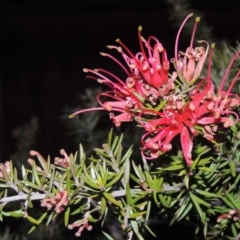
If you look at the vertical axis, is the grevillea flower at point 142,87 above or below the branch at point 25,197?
above

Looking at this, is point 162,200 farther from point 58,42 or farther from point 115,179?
point 58,42

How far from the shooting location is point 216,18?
1.63m

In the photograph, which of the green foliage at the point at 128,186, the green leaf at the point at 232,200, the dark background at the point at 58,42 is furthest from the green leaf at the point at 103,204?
the dark background at the point at 58,42

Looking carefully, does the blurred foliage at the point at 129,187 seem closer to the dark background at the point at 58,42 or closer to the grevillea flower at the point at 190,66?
the grevillea flower at the point at 190,66

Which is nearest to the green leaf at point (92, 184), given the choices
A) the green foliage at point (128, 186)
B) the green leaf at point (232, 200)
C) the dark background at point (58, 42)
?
Result: the green foliage at point (128, 186)

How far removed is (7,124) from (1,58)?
0.64 feet

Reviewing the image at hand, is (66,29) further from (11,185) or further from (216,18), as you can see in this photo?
(11,185)

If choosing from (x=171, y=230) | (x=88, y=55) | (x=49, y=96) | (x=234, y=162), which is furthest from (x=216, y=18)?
(x=234, y=162)

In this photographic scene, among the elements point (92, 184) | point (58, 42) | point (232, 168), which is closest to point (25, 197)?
point (92, 184)

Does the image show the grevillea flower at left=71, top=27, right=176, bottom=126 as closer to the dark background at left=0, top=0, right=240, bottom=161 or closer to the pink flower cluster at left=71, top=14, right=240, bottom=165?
the pink flower cluster at left=71, top=14, right=240, bottom=165

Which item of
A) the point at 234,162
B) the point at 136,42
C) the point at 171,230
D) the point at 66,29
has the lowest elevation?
the point at 171,230

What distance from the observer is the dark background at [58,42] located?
1.60 meters

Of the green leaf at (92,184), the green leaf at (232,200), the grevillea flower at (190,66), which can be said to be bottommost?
the green leaf at (232,200)

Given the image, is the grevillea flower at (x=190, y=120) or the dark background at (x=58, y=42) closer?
the grevillea flower at (x=190, y=120)
